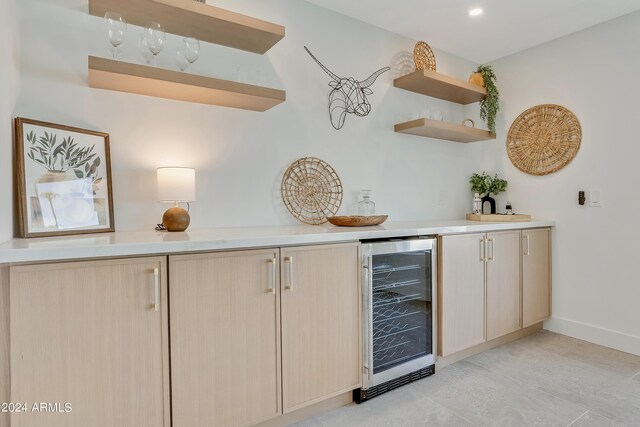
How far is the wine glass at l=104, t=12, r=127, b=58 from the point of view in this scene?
5.53 feet

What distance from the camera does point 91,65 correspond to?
1.57 meters

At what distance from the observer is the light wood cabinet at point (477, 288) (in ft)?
7.47

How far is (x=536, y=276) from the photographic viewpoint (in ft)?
9.54

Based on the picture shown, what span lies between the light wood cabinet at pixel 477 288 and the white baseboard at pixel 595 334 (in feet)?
1.80

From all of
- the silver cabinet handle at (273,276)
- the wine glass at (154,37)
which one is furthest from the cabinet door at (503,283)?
the wine glass at (154,37)

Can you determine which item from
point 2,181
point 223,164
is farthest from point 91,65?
point 223,164

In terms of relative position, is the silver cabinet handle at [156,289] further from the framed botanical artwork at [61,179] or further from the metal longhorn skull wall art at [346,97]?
the metal longhorn skull wall art at [346,97]

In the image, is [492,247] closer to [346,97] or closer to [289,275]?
[346,97]

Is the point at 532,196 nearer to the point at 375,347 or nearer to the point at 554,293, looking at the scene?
the point at 554,293

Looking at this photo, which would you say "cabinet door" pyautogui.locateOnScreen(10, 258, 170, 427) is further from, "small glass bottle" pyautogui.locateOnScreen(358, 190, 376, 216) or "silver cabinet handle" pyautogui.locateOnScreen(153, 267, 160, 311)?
"small glass bottle" pyautogui.locateOnScreen(358, 190, 376, 216)

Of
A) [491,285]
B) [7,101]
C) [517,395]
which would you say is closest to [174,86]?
[7,101]

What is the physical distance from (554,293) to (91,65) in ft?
12.0

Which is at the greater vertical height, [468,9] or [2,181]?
[468,9]

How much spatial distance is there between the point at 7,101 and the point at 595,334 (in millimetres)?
4004
